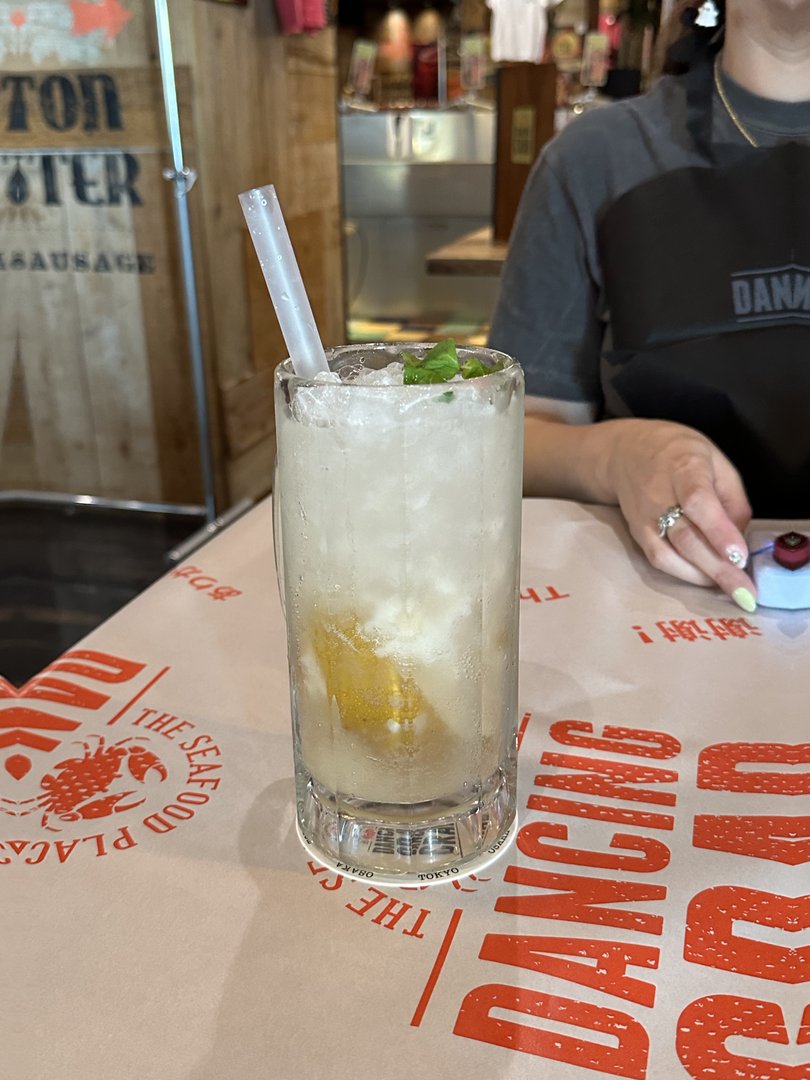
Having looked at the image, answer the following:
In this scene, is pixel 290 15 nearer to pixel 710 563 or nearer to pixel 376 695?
pixel 710 563

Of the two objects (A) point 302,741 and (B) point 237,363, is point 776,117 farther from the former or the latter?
(B) point 237,363

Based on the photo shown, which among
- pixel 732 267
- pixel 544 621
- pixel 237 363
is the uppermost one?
pixel 732 267

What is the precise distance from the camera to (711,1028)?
1.60 feet

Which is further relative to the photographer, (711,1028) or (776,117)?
(776,117)

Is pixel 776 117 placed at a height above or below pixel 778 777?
above

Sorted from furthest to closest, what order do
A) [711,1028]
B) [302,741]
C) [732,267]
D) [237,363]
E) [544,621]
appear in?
[237,363]
[732,267]
[544,621]
[302,741]
[711,1028]

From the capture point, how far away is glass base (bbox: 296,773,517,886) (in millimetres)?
601

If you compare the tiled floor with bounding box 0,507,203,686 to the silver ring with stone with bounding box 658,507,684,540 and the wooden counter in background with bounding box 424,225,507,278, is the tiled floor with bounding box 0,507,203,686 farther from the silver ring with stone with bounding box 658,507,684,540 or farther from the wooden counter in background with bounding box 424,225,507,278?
the silver ring with stone with bounding box 658,507,684,540

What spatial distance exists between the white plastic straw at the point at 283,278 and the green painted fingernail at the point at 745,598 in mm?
497

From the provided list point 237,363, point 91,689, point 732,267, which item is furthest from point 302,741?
point 237,363

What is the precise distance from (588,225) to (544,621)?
0.74 m

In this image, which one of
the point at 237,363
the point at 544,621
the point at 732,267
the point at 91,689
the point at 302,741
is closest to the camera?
the point at 302,741

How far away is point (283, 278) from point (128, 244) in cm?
293

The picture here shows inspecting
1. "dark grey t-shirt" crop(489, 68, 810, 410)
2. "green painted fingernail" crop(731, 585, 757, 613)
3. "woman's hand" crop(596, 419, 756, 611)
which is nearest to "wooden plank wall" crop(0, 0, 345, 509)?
"dark grey t-shirt" crop(489, 68, 810, 410)
